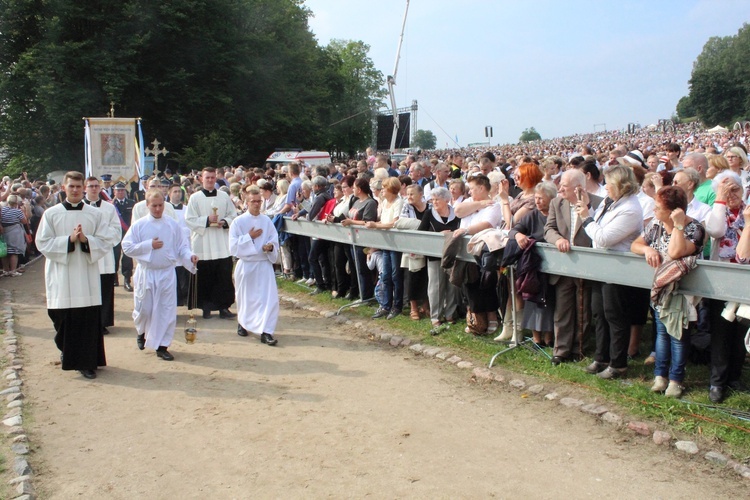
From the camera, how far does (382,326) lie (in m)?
9.10

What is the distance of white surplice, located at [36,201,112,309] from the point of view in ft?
24.3

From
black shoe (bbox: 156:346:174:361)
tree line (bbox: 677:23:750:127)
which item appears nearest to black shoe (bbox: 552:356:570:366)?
black shoe (bbox: 156:346:174:361)

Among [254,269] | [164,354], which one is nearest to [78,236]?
[164,354]

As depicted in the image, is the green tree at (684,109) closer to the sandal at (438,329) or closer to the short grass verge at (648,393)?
the sandal at (438,329)

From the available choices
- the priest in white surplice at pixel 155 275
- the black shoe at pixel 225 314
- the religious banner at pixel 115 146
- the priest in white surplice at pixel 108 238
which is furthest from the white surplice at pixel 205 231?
the religious banner at pixel 115 146

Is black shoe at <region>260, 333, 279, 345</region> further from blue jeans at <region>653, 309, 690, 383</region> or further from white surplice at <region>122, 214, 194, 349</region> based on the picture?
blue jeans at <region>653, 309, 690, 383</region>

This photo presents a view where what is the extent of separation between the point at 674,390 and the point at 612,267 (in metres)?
1.14

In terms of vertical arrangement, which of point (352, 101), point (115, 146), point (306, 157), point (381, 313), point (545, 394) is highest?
point (352, 101)

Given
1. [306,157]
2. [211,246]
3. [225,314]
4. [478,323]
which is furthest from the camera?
[306,157]

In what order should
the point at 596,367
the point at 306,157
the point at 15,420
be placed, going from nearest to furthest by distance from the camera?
1. the point at 15,420
2. the point at 596,367
3. the point at 306,157

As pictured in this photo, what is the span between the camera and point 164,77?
37.5 meters

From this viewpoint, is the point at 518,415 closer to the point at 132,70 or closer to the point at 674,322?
the point at 674,322

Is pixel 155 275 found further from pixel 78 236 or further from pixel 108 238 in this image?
pixel 78 236

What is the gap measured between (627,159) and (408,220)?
3.10m
